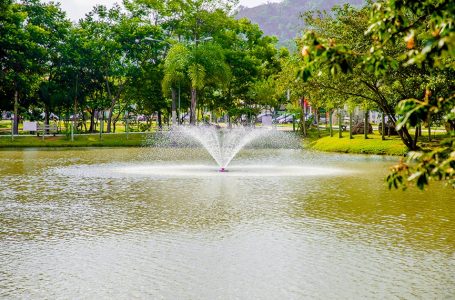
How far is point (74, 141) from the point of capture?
184 feet

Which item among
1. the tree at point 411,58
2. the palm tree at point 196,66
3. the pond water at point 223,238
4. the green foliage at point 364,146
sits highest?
the palm tree at point 196,66

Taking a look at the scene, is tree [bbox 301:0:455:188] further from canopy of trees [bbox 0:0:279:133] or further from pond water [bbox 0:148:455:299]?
canopy of trees [bbox 0:0:279:133]

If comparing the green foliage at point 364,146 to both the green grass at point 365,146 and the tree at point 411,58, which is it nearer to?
the green grass at point 365,146

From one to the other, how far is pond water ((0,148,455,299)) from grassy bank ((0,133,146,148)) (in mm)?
27033

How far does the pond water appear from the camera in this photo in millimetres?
10422

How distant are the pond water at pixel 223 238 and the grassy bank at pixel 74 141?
2703 centimetres

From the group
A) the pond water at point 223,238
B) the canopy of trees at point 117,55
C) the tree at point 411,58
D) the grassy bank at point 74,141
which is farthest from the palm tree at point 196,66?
the tree at point 411,58

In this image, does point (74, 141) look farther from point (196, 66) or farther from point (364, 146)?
point (364, 146)

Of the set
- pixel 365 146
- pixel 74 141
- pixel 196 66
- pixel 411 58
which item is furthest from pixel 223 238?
pixel 196 66

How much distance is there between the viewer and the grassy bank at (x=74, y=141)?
53.5m

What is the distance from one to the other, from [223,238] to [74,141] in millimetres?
44036

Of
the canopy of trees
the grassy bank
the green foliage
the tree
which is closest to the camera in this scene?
the tree

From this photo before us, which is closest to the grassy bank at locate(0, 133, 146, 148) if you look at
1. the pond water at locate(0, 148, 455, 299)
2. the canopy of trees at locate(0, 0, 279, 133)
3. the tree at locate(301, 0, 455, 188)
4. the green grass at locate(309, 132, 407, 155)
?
the canopy of trees at locate(0, 0, 279, 133)

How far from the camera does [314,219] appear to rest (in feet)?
55.3
